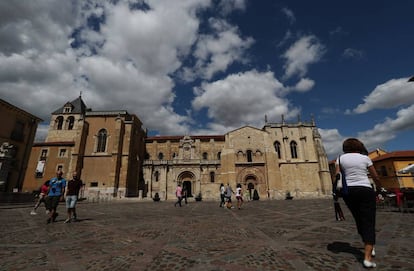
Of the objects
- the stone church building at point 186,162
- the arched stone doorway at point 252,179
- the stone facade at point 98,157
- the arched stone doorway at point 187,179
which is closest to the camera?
the stone facade at point 98,157

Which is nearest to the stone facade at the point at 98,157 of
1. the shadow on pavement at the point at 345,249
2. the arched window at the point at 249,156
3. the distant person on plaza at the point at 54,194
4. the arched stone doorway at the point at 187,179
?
the arched stone doorway at the point at 187,179

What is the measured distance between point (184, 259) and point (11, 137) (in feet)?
88.9

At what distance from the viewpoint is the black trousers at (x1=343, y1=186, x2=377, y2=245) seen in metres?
2.86

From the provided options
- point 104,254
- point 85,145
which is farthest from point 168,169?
point 104,254

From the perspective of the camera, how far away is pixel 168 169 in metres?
33.3

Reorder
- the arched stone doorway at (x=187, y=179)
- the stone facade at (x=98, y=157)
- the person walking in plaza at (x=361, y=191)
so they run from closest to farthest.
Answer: the person walking in plaza at (x=361, y=191)
the stone facade at (x=98, y=157)
the arched stone doorway at (x=187, y=179)

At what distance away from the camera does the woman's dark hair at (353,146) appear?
10.9 feet

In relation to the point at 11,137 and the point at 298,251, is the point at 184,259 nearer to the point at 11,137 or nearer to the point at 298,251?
the point at 298,251

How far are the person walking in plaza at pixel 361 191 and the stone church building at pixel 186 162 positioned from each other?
2868 centimetres

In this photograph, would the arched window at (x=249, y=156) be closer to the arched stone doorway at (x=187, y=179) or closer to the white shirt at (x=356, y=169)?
the arched stone doorway at (x=187, y=179)

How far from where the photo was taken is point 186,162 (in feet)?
109

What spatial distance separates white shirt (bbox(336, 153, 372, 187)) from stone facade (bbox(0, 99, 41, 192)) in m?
26.3

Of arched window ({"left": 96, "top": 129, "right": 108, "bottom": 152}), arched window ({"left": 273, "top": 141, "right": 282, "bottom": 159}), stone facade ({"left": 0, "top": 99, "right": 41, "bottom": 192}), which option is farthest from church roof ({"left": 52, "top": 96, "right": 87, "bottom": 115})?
arched window ({"left": 273, "top": 141, "right": 282, "bottom": 159})

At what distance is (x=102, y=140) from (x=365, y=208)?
33955mm
